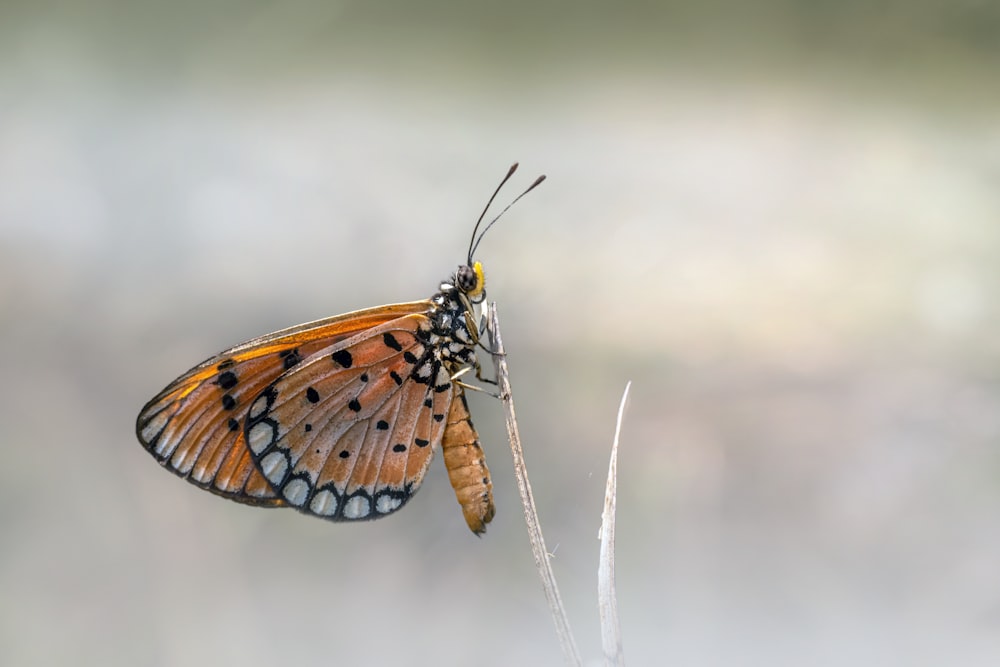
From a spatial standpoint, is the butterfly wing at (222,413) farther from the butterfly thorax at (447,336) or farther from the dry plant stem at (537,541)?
the dry plant stem at (537,541)

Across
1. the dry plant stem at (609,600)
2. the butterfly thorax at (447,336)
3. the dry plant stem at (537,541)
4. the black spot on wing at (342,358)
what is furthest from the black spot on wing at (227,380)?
the dry plant stem at (609,600)

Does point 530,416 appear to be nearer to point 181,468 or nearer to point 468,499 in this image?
point 468,499

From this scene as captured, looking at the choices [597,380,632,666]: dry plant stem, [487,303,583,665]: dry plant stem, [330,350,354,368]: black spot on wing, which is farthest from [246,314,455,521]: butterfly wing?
[597,380,632,666]: dry plant stem

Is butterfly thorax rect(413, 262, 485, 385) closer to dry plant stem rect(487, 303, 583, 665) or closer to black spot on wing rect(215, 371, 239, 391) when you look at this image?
dry plant stem rect(487, 303, 583, 665)

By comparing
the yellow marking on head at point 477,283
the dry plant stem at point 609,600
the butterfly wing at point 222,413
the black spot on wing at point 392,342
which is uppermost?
the yellow marking on head at point 477,283

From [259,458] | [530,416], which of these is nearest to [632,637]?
[530,416]

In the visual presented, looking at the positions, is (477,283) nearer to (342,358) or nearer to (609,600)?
(342,358)

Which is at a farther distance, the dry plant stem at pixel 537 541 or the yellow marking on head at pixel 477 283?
the yellow marking on head at pixel 477 283
